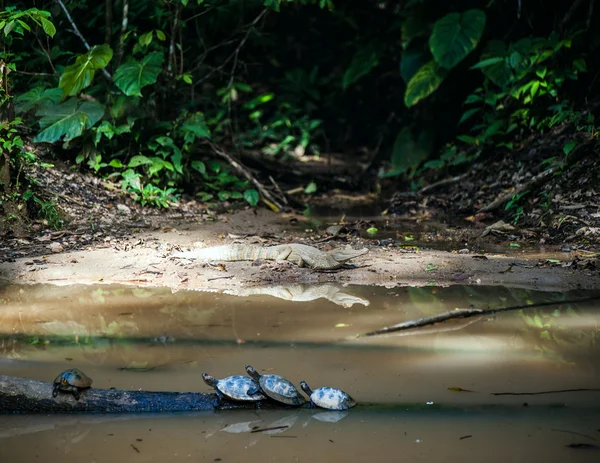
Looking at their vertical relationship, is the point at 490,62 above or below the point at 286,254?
above

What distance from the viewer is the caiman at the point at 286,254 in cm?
570

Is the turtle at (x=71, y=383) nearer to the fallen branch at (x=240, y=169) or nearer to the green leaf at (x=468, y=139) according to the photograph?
the fallen branch at (x=240, y=169)

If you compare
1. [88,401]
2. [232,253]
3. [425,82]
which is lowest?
[232,253]

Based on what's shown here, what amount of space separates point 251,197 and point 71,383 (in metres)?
6.02

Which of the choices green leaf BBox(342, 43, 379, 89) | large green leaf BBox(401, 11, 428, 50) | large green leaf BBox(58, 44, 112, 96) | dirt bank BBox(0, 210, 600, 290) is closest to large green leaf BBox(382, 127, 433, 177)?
green leaf BBox(342, 43, 379, 89)

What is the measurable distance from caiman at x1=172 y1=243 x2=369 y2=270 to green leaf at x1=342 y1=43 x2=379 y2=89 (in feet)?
19.4

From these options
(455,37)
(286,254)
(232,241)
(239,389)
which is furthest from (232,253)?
(455,37)

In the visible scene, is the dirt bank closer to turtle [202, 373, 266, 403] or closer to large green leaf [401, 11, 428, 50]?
→ turtle [202, 373, 266, 403]

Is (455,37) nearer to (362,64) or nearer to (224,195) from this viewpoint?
(362,64)

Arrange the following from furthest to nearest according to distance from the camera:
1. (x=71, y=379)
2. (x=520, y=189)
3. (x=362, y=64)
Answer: (x=362, y=64) → (x=520, y=189) → (x=71, y=379)

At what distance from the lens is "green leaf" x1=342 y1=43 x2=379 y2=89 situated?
11195 mm

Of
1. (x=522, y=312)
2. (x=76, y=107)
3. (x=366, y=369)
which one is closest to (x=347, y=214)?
(x=76, y=107)

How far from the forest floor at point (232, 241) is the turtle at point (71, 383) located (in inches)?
90.5

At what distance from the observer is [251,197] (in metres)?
8.82
